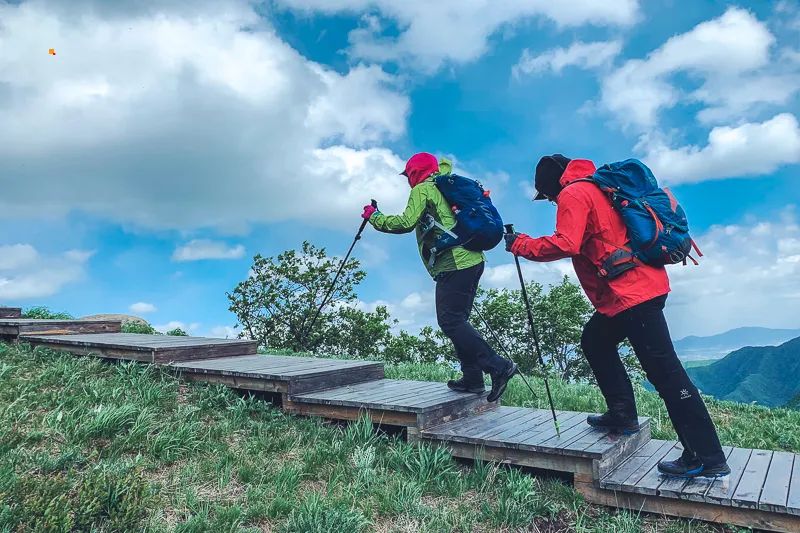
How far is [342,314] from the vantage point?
17.2 meters

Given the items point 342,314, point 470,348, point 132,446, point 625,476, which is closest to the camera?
point 625,476

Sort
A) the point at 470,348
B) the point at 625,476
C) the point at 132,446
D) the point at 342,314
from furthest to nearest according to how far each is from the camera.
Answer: the point at 342,314 < the point at 470,348 < the point at 132,446 < the point at 625,476

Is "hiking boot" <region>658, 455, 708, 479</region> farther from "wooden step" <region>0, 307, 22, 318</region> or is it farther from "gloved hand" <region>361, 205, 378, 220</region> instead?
"wooden step" <region>0, 307, 22, 318</region>

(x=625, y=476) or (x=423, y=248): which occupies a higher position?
(x=423, y=248)

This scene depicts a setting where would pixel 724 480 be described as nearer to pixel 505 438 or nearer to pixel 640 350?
pixel 640 350

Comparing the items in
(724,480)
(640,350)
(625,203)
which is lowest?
(724,480)

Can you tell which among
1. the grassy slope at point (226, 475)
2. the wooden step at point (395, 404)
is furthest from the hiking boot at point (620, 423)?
the wooden step at point (395, 404)

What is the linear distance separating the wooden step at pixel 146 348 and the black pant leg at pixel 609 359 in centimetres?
512

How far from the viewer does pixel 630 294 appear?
4.21 m

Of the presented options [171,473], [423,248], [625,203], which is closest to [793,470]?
[625,203]

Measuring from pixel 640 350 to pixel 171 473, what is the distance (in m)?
3.66

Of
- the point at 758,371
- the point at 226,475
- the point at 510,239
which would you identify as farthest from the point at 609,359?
the point at 758,371

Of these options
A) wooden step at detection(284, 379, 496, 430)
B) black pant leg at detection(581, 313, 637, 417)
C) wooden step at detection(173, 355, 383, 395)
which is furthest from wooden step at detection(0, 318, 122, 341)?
black pant leg at detection(581, 313, 637, 417)

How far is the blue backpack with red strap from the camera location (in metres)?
4.15
